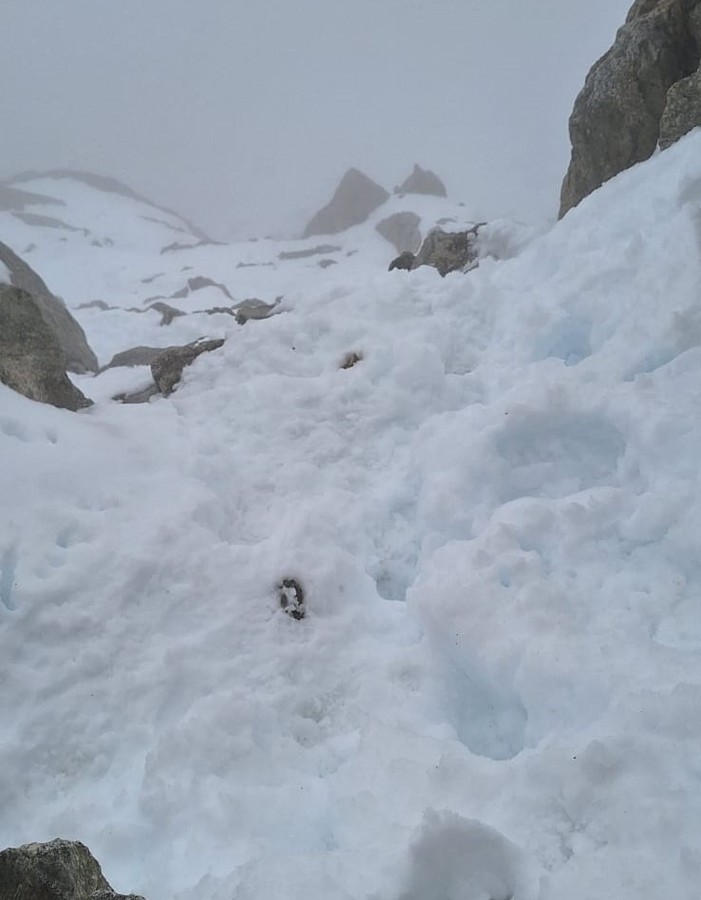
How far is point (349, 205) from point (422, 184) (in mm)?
9491

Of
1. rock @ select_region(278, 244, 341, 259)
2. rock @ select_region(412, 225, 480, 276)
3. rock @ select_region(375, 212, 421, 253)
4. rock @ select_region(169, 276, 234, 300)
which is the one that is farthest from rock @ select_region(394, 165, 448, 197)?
rock @ select_region(412, 225, 480, 276)

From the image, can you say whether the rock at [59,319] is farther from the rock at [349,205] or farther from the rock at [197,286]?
the rock at [349,205]

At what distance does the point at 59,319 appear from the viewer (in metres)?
21.9

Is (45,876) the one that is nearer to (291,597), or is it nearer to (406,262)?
(291,597)

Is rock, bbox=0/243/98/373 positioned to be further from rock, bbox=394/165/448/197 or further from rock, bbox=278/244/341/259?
rock, bbox=394/165/448/197

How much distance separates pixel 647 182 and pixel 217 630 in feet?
29.8

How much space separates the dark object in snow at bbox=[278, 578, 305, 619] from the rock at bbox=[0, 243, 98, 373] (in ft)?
48.2

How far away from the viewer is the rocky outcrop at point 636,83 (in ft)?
39.8

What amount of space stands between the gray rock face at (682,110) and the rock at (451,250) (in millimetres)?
5127

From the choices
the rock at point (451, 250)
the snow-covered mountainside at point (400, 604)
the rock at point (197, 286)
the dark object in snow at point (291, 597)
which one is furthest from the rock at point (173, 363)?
the rock at point (197, 286)

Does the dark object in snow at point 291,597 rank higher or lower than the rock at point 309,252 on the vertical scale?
higher

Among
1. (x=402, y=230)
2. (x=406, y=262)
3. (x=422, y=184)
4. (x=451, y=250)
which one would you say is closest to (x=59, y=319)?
(x=406, y=262)

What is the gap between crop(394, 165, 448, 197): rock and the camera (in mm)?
73875

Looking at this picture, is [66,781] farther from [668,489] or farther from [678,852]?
[668,489]
